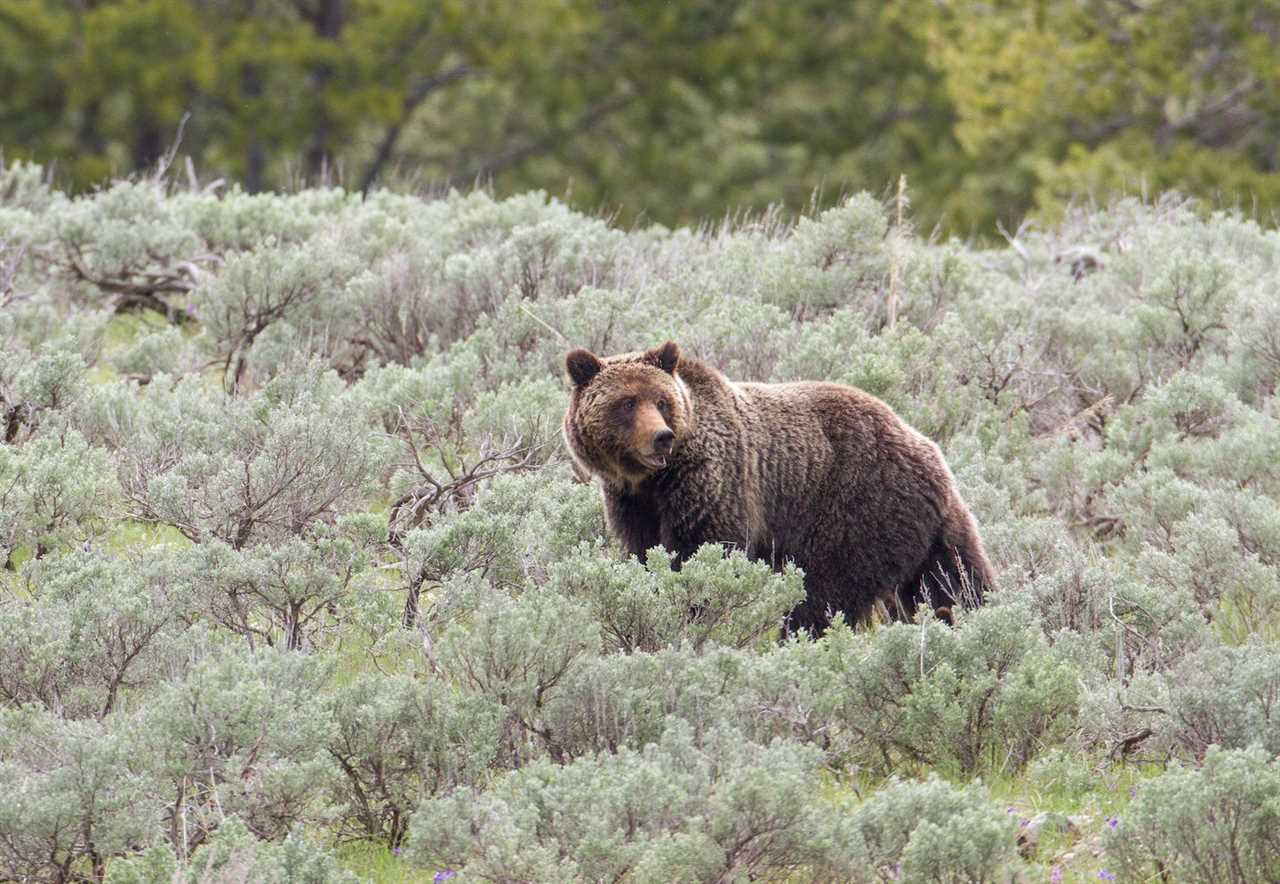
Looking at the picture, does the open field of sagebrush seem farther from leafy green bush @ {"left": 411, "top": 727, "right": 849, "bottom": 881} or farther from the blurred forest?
the blurred forest

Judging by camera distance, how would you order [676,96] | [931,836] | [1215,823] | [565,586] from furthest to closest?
[676,96] → [565,586] → [1215,823] → [931,836]

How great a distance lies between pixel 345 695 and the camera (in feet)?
17.1

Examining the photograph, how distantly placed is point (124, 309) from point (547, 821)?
7547mm

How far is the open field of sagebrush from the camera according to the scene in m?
4.57

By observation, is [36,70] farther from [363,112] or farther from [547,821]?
[547,821]

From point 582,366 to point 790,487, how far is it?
94 centimetres

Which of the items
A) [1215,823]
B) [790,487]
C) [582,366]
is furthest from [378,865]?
[790,487]

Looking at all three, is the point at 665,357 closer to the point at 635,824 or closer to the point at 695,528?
the point at 695,528

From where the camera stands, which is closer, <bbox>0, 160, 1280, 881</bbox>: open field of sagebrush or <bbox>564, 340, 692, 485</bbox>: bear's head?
<bbox>0, 160, 1280, 881</bbox>: open field of sagebrush

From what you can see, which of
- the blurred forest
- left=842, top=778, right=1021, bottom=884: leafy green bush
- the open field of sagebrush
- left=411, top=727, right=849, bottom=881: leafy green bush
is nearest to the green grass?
the open field of sagebrush

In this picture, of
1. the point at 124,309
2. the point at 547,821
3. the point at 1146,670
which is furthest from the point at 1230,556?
the point at 124,309

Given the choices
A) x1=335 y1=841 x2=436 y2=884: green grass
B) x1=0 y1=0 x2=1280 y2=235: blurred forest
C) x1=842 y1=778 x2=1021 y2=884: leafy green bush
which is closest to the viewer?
x1=842 y1=778 x2=1021 y2=884: leafy green bush

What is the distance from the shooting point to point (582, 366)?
6719 millimetres

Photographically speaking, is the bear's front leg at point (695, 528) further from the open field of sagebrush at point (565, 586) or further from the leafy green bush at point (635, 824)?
the leafy green bush at point (635, 824)
